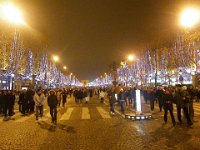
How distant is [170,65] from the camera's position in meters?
66.4

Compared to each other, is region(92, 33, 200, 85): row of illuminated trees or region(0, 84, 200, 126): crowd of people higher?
region(92, 33, 200, 85): row of illuminated trees

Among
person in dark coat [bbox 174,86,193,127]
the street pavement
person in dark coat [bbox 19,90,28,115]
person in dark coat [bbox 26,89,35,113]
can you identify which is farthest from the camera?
person in dark coat [bbox 26,89,35,113]

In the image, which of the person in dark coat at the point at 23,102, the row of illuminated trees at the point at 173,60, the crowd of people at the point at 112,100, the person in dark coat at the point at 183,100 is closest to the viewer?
the person in dark coat at the point at 183,100

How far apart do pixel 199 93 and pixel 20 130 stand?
27.5 m

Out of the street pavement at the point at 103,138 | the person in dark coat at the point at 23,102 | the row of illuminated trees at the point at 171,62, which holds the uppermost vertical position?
the row of illuminated trees at the point at 171,62

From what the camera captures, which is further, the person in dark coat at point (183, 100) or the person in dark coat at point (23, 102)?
the person in dark coat at point (23, 102)

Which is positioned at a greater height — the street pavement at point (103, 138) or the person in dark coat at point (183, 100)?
the person in dark coat at point (183, 100)

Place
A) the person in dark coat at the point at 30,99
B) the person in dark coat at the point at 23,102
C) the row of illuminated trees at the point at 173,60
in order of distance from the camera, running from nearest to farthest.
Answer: the person in dark coat at the point at 23,102
the person in dark coat at the point at 30,99
the row of illuminated trees at the point at 173,60

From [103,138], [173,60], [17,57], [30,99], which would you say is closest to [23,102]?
[30,99]

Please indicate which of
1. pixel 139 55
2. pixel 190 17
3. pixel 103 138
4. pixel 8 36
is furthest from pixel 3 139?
pixel 139 55

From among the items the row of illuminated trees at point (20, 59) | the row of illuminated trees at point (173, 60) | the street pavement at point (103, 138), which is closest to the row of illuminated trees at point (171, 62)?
the row of illuminated trees at point (173, 60)

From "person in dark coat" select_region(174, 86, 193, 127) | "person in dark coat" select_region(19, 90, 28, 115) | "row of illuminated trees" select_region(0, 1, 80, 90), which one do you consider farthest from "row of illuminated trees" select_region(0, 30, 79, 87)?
"person in dark coat" select_region(174, 86, 193, 127)

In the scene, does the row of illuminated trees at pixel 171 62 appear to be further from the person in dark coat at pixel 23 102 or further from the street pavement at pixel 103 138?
the street pavement at pixel 103 138

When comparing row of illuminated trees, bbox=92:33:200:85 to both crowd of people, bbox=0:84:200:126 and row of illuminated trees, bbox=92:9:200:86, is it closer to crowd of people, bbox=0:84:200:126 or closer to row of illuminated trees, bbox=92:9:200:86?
row of illuminated trees, bbox=92:9:200:86
